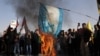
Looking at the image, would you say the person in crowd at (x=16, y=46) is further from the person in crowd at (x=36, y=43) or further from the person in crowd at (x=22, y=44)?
the person in crowd at (x=36, y=43)

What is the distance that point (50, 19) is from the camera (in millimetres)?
24297

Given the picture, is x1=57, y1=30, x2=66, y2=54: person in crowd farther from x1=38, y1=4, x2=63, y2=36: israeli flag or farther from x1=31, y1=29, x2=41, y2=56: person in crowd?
x1=31, y1=29, x2=41, y2=56: person in crowd

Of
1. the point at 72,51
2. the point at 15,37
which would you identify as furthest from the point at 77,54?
the point at 15,37

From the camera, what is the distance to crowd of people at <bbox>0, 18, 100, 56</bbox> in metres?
22.5

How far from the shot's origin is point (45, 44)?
26.0m

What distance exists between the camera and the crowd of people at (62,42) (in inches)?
885

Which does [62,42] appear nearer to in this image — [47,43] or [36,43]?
[47,43]

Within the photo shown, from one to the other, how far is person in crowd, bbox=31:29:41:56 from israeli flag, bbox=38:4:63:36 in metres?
1.01

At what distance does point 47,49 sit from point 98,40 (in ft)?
13.5

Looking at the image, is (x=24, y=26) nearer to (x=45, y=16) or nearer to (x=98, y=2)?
(x=45, y=16)

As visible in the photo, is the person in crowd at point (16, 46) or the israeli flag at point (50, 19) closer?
the israeli flag at point (50, 19)

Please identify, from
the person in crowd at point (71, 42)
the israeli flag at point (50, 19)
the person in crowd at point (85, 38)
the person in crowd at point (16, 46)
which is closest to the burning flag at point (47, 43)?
the person in crowd at point (71, 42)

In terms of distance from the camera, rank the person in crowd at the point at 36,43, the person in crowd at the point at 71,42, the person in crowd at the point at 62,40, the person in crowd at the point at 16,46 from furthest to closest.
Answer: the person in crowd at the point at 36,43
the person in crowd at the point at 16,46
the person in crowd at the point at 62,40
the person in crowd at the point at 71,42

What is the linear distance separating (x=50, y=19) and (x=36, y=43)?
78.5 inches
